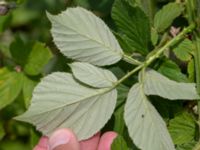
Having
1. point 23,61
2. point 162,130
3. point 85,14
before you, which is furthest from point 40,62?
point 162,130

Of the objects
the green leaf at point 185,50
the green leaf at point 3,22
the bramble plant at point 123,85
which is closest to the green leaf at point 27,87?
the green leaf at point 3,22

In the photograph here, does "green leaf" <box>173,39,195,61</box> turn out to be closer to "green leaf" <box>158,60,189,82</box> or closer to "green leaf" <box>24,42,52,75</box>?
"green leaf" <box>158,60,189,82</box>

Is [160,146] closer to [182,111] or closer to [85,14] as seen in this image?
[182,111]

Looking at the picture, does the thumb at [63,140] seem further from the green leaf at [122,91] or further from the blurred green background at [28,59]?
the blurred green background at [28,59]

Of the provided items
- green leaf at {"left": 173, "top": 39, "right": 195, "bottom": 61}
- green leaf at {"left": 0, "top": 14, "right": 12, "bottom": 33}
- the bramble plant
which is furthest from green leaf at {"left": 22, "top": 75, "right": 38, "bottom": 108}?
green leaf at {"left": 173, "top": 39, "right": 195, "bottom": 61}

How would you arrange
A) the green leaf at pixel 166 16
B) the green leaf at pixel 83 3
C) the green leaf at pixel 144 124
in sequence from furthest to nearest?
the green leaf at pixel 83 3, the green leaf at pixel 166 16, the green leaf at pixel 144 124

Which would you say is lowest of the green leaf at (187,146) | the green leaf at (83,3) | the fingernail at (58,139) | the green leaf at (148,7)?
the green leaf at (187,146)

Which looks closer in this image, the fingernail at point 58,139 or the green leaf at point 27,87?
the fingernail at point 58,139

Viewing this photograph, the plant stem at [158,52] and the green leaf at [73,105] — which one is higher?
the plant stem at [158,52]
